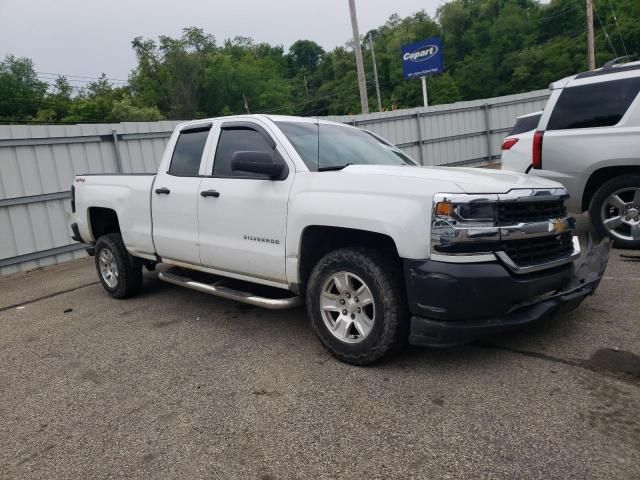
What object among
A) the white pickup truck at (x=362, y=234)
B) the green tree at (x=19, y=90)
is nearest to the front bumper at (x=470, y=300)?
the white pickup truck at (x=362, y=234)

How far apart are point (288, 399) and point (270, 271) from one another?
3.76 ft

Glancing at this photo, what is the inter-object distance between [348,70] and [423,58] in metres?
46.6

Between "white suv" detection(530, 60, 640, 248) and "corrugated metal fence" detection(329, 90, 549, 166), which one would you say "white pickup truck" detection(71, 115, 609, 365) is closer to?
"white suv" detection(530, 60, 640, 248)

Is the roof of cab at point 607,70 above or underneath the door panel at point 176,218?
above

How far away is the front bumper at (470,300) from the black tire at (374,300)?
0.43 feet

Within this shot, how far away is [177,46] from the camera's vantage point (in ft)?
270

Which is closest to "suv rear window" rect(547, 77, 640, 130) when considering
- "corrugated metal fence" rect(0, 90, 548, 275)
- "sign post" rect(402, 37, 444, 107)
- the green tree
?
"corrugated metal fence" rect(0, 90, 548, 275)

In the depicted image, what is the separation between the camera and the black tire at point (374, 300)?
322 cm

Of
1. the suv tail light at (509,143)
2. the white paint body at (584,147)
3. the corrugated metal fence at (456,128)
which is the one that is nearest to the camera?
the white paint body at (584,147)

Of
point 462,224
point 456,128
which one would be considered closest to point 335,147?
point 462,224

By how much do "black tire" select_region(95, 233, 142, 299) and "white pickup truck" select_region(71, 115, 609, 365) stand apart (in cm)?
79

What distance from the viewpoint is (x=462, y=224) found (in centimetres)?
298

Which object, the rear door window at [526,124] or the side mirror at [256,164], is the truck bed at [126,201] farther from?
the rear door window at [526,124]

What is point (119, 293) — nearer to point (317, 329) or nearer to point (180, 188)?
point (180, 188)
